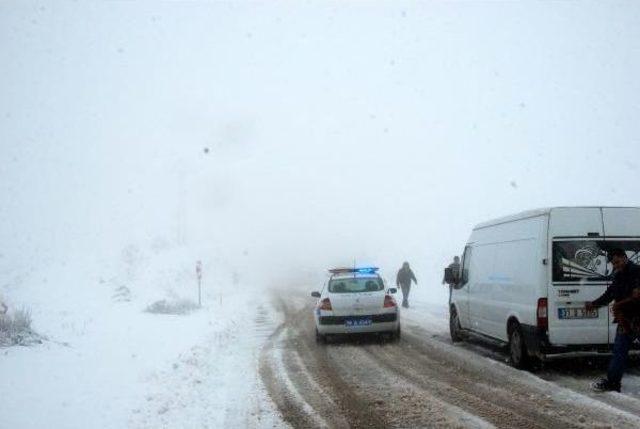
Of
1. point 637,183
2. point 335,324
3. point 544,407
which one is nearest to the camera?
point 544,407

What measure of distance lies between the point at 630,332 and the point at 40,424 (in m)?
6.94

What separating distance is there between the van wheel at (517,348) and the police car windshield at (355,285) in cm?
439

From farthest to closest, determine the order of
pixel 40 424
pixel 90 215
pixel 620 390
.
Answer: pixel 90 215
pixel 620 390
pixel 40 424

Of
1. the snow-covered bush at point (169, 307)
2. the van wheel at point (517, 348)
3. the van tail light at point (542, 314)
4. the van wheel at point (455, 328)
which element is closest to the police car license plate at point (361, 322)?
the van wheel at point (455, 328)

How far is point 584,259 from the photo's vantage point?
26.5 feet

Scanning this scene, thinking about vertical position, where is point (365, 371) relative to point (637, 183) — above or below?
below

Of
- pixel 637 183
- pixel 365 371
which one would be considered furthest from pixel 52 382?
pixel 637 183

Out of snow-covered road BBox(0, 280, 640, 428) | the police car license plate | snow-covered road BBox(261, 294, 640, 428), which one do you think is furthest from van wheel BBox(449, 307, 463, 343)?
the police car license plate

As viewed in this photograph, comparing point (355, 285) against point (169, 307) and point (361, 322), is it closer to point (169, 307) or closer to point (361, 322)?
point (361, 322)

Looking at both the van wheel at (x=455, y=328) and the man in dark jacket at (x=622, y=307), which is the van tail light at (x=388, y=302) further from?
the man in dark jacket at (x=622, y=307)

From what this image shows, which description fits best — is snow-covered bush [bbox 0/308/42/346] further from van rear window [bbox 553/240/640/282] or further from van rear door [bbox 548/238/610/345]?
van rear window [bbox 553/240/640/282]

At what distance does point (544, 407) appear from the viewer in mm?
6336

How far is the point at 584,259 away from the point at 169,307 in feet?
47.0

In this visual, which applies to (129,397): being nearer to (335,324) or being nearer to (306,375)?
(306,375)
